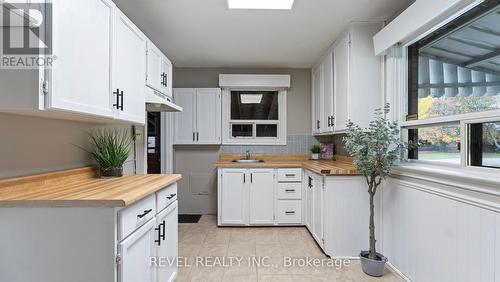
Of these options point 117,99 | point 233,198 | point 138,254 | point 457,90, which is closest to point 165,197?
point 138,254

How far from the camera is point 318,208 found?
295cm

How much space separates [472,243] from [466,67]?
44.2 inches

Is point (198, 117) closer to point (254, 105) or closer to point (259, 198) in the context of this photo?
point (254, 105)

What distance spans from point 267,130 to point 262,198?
1.22 metres

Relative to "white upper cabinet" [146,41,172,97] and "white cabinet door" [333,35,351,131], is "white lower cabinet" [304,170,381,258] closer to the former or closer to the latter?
"white cabinet door" [333,35,351,131]

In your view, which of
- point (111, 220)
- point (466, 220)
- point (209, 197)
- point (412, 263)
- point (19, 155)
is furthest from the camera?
point (209, 197)

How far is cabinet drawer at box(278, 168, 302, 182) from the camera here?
370 cm

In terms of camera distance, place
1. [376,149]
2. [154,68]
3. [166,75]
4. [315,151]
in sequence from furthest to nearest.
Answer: [315,151] < [166,75] < [154,68] < [376,149]

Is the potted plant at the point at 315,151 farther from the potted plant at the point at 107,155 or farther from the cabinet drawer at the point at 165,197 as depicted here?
the potted plant at the point at 107,155

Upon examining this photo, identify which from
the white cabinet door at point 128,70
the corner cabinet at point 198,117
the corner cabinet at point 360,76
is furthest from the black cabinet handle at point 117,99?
the corner cabinet at point 198,117

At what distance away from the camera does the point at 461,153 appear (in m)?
1.77

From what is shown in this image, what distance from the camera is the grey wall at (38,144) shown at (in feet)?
4.67

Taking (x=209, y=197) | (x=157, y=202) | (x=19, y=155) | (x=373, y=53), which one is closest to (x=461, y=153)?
(x=373, y=53)

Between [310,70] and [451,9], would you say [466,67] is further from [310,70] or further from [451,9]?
[310,70]
